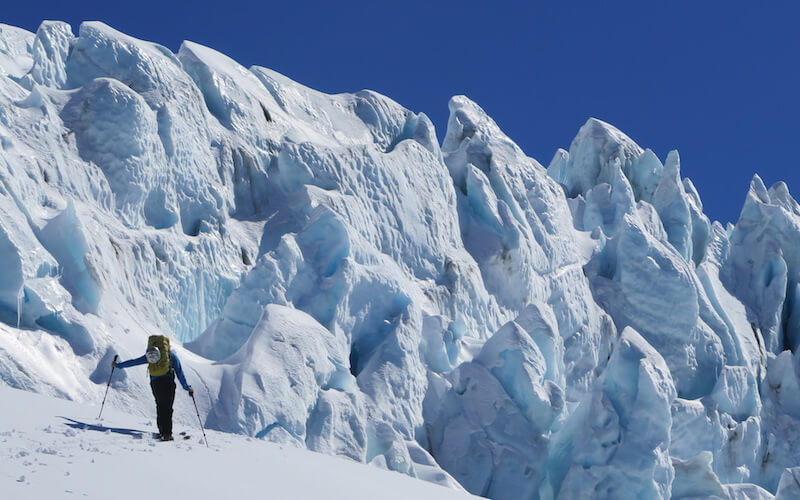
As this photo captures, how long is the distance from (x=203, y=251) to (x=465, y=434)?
466 cm

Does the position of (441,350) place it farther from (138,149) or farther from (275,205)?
(138,149)

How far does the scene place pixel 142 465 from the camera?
7.60 meters

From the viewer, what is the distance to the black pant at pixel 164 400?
881 cm

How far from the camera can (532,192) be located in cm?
2430

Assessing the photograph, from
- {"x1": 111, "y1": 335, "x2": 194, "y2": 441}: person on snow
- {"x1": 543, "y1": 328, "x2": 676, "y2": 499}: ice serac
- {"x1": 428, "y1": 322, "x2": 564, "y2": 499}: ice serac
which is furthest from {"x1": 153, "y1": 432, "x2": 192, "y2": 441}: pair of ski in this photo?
{"x1": 543, "y1": 328, "x2": 676, "y2": 499}: ice serac

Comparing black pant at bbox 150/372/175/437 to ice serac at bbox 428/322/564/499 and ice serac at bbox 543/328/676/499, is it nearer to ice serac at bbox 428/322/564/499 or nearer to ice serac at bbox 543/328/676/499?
ice serac at bbox 428/322/564/499

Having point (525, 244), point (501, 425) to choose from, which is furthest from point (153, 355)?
point (525, 244)

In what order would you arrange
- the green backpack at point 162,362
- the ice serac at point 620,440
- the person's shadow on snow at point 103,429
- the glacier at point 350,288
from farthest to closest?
1. the ice serac at point 620,440
2. the glacier at point 350,288
3. the green backpack at point 162,362
4. the person's shadow on snow at point 103,429

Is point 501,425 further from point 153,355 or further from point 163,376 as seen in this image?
point 153,355

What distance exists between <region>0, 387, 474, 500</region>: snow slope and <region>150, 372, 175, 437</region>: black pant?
145 millimetres

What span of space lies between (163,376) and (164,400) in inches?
9.1

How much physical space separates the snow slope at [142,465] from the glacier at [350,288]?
416 cm

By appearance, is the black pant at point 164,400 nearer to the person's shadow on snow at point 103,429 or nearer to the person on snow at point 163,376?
the person on snow at point 163,376

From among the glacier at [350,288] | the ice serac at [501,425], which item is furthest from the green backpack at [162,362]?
the ice serac at [501,425]
